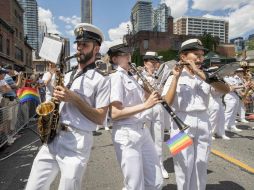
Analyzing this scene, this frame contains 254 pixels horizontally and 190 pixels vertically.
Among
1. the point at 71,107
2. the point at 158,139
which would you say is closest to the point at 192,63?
the point at 71,107

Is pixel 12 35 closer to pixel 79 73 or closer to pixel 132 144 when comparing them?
pixel 79 73

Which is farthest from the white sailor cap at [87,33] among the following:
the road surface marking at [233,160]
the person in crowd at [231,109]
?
the person in crowd at [231,109]

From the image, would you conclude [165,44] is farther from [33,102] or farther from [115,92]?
[115,92]

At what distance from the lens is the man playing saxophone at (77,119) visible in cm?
272

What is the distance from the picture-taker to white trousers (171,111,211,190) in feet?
11.7

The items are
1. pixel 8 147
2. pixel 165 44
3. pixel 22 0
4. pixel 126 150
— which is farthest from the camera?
pixel 22 0

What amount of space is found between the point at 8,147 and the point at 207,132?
235 inches

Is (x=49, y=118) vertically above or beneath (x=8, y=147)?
above

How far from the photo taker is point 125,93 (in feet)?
11.1

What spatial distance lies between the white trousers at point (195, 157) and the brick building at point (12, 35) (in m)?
39.5

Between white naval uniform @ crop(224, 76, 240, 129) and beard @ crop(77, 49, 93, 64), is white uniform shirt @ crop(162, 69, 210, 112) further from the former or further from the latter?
white naval uniform @ crop(224, 76, 240, 129)

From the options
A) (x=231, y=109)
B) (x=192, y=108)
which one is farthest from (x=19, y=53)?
(x=192, y=108)

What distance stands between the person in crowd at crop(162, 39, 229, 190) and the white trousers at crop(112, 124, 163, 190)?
1.39 feet

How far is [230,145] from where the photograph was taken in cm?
801
